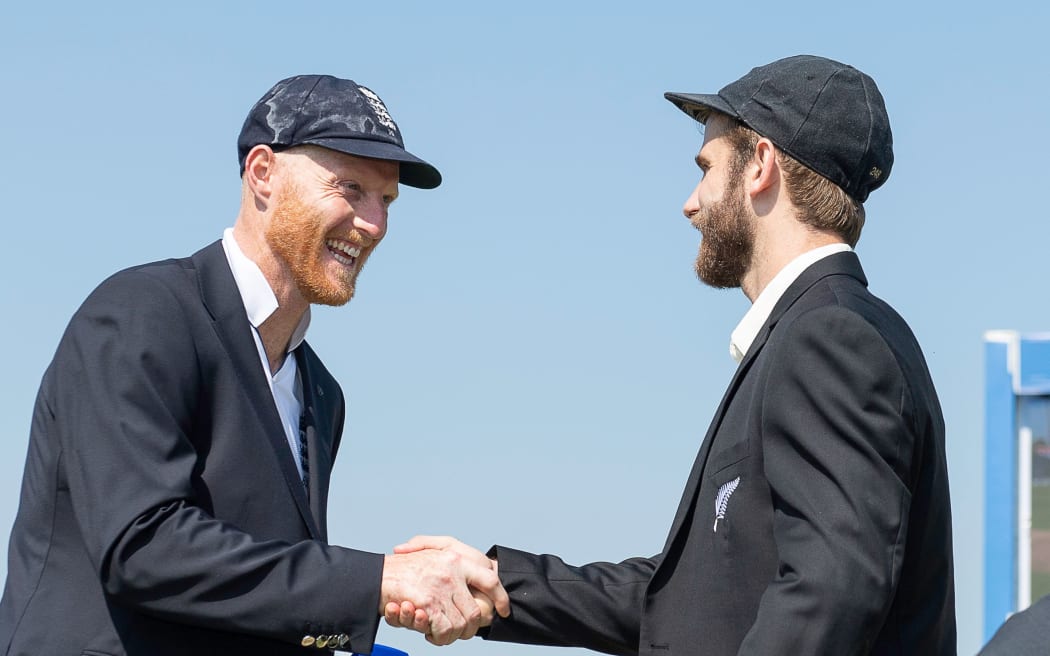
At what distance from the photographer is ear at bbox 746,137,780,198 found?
13.8 ft

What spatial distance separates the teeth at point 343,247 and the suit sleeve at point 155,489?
802 millimetres

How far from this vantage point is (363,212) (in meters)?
5.18

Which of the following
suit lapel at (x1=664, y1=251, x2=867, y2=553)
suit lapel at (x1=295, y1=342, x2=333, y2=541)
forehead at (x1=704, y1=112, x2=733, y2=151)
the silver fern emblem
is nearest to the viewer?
the silver fern emblem

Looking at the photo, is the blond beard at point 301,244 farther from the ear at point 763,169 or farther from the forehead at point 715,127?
the ear at point 763,169

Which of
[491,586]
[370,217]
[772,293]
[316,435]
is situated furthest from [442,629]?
[772,293]

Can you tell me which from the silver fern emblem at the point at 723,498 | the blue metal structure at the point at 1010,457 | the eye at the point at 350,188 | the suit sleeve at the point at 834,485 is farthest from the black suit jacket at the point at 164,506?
the blue metal structure at the point at 1010,457

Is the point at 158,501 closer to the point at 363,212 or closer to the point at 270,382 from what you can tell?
the point at 270,382

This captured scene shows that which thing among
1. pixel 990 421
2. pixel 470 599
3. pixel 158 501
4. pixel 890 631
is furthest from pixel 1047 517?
pixel 158 501

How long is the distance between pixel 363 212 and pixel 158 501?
139 centimetres

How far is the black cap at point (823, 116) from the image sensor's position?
416cm

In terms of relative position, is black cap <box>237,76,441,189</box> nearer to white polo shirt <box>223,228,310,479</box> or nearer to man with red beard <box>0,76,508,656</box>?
man with red beard <box>0,76,508,656</box>

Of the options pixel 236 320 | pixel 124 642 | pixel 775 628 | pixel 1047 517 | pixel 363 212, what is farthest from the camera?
pixel 1047 517

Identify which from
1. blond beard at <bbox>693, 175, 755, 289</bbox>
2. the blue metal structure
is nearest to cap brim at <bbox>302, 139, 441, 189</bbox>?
blond beard at <bbox>693, 175, 755, 289</bbox>

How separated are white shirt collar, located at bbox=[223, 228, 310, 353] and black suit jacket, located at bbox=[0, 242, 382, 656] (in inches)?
5.4
